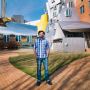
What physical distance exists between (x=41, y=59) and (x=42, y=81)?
45.4 inches

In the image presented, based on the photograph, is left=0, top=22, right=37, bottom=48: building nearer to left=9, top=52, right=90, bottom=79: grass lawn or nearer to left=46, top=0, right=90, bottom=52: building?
left=46, top=0, right=90, bottom=52: building

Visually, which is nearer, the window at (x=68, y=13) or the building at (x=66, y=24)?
the building at (x=66, y=24)

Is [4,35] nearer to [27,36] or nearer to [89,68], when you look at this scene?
[27,36]

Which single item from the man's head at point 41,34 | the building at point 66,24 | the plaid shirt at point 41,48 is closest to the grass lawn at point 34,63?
the plaid shirt at point 41,48

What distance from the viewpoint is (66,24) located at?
35469 millimetres

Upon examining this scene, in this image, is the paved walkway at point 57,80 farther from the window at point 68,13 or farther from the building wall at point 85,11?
the window at point 68,13

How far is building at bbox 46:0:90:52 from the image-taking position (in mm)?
33344

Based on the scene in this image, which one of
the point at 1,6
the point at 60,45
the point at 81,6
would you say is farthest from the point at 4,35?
the point at 60,45

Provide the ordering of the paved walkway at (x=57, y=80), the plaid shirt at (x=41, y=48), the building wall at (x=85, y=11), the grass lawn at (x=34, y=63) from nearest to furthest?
1. the paved walkway at (x=57, y=80)
2. the plaid shirt at (x=41, y=48)
3. the grass lawn at (x=34, y=63)
4. the building wall at (x=85, y=11)

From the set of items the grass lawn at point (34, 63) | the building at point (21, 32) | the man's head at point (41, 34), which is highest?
the building at point (21, 32)

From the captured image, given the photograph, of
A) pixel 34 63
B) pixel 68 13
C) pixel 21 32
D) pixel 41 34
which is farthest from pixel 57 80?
pixel 21 32

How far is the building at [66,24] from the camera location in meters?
33.3

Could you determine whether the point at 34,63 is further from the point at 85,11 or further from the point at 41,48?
the point at 85,11

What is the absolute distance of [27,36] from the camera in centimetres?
5325
